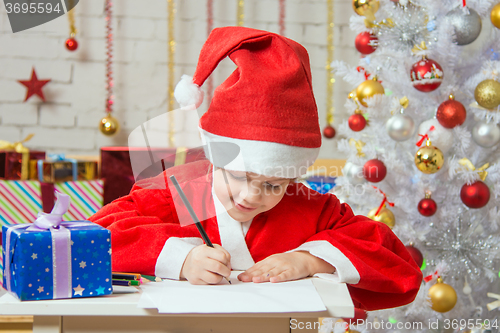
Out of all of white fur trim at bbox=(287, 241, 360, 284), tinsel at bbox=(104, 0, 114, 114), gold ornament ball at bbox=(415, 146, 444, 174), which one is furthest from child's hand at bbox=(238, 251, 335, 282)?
tinsel at bbox=(104, 0, 114, 114)

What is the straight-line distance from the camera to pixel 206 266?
631 mm

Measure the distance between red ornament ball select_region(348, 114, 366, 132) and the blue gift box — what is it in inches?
43.4

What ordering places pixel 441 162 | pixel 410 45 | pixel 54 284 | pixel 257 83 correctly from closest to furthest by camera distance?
pixel 54 284 < pixel 257 83 < pixel 441 162 < pixel 410 45

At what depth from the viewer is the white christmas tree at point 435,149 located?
1301 millimetres

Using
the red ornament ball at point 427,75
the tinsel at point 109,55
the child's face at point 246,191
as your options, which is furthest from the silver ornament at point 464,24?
the tinsel at point 109,55

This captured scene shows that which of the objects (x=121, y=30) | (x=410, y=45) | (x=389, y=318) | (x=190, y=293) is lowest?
(x=389, y=318)

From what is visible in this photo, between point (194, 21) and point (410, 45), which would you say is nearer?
point (410, 45)

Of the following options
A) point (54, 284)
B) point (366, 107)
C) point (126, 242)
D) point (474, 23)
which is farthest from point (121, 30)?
point (54, 284)

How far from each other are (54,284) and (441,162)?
109 cm

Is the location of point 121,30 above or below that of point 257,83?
above

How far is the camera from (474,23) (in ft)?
4.26

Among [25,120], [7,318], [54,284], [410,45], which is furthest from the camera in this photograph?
[25,120]

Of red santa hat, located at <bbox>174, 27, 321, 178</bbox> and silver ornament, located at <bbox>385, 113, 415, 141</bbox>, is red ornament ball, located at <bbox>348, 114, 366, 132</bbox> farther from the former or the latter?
red santa hat, located at <bbox>174, 27, 321, 178</bbox>

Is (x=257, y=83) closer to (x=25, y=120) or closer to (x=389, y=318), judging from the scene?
(x=389, y=318)
